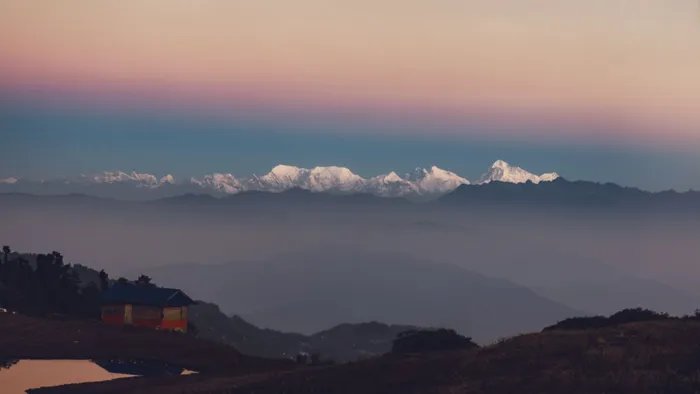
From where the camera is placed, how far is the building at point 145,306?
2835 inches

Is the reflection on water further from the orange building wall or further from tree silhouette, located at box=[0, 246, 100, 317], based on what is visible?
tree silhouette, located at box=[0, 246, 100, 317]

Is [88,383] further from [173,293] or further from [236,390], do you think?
[173,293]

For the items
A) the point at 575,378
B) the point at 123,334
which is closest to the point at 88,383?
the point at 123,334

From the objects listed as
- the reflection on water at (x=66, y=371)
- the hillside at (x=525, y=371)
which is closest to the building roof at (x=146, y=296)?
the reflection on water at (x=66, y=371)

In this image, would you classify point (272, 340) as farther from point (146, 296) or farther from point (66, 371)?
point (66, 371)

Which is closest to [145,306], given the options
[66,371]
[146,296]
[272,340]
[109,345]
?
[146,296]

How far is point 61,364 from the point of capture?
5172 cm

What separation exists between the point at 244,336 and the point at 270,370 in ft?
415

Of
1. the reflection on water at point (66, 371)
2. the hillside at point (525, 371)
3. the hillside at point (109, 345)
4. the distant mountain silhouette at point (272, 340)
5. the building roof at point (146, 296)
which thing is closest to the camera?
the hillside at point (525, 371)

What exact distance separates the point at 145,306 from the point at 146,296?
2.33 ft

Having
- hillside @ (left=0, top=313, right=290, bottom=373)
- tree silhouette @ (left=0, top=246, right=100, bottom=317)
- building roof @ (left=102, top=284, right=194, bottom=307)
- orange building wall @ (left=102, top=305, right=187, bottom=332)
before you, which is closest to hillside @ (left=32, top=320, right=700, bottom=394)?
hillside @ (left=0, top=313, right=290, bottom=373)

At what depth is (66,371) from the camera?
4922cm

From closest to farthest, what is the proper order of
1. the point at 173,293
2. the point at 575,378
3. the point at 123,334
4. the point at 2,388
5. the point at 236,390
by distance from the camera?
the point at 575,378
the point at 236,390
the point at 2,388
the point at 123,334
the point at 173,293

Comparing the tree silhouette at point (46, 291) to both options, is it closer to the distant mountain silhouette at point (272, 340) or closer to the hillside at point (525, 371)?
the hillside at point (525, 371)
